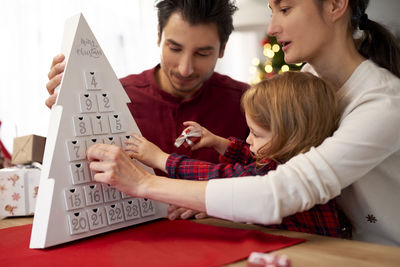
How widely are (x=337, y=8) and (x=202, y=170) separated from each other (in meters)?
0.57

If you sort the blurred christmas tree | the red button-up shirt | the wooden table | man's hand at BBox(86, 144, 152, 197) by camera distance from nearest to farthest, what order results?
1. the wooden table
2. man's hand at BBox(86, 144, 152, 197)
3. the red button-up shirt
4. the blurred christmas tree

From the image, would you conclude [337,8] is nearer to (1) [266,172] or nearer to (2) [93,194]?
(1) [266,172]

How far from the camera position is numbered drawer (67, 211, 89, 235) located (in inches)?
36.6

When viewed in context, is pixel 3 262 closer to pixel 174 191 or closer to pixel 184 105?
pixel 174 191

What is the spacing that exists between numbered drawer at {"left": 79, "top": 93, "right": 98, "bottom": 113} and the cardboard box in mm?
542

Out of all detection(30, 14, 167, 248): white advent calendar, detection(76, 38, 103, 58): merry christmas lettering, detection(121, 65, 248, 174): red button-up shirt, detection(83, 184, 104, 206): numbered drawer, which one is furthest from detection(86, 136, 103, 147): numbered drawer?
detection(121, 65, 248, 174): red button-up shirt

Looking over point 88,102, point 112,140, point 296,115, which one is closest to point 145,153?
point 112,140

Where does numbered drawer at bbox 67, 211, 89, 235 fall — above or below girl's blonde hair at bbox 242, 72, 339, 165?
below

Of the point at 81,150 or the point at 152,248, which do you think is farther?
the point at 81,150

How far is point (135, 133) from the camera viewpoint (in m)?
1.12

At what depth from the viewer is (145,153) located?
109cm

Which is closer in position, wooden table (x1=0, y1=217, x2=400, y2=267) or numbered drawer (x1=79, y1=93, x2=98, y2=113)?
wooden table (x1=0, y1=217, x2=400, y2=267)

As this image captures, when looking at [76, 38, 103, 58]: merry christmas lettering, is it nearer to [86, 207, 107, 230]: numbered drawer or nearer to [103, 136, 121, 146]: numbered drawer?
[103, 136, 121, 146]: numbered drawer

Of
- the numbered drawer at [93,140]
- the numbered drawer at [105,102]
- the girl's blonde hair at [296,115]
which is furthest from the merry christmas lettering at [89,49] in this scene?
the girl's blonde hair at [296,115]
